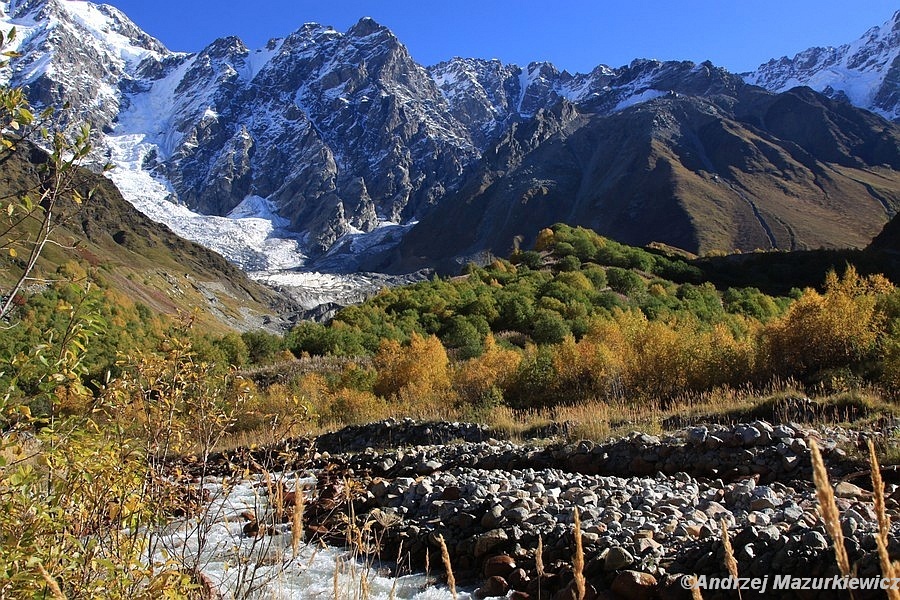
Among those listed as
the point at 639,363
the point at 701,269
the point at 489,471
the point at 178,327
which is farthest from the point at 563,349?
the point at 701,269

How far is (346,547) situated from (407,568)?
841 mm

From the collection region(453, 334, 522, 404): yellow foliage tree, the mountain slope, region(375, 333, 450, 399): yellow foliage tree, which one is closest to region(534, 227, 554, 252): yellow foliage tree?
region(375, 333, 450, 399): yellow foliage tree

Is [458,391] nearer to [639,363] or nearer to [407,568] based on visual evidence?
[639,363]

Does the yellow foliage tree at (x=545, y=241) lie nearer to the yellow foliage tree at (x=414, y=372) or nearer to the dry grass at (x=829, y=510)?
the yellow foliage tree at (x=414, y=372)

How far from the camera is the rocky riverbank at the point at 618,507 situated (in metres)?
4.39

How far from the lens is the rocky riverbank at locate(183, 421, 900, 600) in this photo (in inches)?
173

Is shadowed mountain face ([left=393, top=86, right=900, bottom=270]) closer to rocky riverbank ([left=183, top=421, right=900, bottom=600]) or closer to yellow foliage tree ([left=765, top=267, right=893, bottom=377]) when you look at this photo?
yellow foliage tree ([left=765, top=267, right=893, bottom=377])

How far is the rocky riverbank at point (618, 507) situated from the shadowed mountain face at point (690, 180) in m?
96.0

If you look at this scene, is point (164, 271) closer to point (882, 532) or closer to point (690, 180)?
point (690, 180)

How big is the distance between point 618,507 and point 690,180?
125 m

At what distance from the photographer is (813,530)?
167 inches

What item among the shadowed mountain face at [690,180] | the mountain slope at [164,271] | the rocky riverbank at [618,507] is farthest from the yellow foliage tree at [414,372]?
the shadowed mountain face at [690,180]

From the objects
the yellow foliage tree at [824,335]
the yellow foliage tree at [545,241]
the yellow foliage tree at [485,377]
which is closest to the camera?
the yellow foliage tree at [824,335]

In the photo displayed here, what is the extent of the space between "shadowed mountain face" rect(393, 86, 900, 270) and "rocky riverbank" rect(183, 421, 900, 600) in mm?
95955
